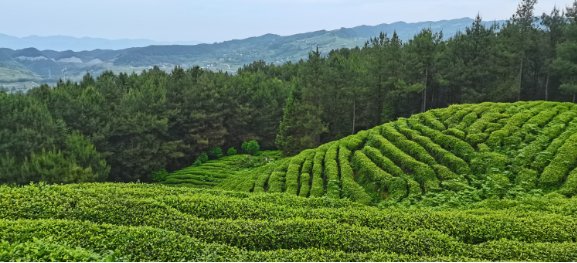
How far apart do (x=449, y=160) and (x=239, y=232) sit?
52.4 feet

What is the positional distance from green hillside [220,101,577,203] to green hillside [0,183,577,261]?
7.96 metres

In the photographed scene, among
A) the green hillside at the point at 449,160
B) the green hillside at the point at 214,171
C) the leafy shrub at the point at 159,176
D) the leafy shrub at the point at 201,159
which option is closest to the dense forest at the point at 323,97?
the leafy shrub at the point at 159,176

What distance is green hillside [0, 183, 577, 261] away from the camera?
354 inches

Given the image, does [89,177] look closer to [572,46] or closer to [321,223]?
[321,223]

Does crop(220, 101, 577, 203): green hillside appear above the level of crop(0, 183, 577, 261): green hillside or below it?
below

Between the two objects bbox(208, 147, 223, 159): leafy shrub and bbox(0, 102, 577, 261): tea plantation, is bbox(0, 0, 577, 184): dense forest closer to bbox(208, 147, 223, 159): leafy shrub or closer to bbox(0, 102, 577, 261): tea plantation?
bbox(208, 147, 223, 159): leafy shrub

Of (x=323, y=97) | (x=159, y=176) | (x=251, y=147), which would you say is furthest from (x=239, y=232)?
(x=251, y=147)

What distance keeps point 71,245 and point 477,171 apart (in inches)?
760

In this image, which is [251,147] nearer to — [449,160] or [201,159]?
[201,159]

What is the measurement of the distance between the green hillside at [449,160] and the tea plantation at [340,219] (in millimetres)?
97

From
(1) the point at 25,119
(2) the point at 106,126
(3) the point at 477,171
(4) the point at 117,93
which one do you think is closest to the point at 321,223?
(3) the point at 477,171

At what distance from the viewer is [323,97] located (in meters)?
49.9

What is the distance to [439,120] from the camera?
2938cm

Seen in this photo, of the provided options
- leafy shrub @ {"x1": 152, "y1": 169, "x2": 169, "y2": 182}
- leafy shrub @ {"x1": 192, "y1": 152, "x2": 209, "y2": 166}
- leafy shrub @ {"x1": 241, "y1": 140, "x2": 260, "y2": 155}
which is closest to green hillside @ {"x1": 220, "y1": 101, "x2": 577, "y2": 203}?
leafy shrub @ {"x1": 152, "y1": 169, "x2": 169, "y2": 182}
